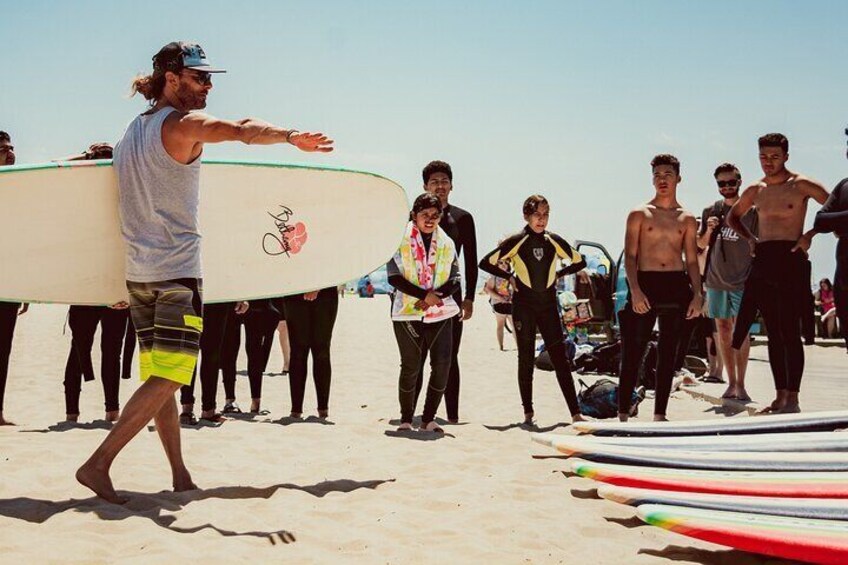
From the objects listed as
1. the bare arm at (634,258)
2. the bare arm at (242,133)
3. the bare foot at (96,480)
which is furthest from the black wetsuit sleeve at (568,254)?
the bare foot at (96,480)

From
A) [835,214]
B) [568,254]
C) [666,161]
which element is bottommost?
[568,254]

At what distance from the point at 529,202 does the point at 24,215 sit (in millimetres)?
3506

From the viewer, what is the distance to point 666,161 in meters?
6.19

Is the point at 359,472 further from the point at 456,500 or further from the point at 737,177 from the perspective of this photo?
the point at 737,177

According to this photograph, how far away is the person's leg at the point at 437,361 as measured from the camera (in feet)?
20.0

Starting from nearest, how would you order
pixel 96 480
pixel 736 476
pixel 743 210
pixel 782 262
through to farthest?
pixel 96 480, pixel 736 476, pixel 782 262, pixel 743 210

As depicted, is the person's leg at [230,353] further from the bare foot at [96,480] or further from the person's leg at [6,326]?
the bare foot at [96,480]

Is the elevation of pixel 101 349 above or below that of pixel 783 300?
below

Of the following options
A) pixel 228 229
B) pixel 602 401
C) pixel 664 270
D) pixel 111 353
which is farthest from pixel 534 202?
pixel 111 353

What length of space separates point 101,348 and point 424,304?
2186mm

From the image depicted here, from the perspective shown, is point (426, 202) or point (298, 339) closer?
point (426, 202)

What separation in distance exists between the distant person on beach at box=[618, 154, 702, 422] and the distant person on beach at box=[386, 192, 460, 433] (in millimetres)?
1282

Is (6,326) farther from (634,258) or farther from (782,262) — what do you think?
(782,262)

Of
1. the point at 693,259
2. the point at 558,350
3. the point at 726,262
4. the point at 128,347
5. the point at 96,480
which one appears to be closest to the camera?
the point at 96,480
